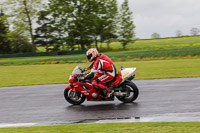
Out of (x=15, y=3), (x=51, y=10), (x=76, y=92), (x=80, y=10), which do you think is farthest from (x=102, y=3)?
(x=76, y=92)

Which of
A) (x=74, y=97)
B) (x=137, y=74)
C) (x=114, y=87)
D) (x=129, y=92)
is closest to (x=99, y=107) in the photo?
(x=114, y=87)

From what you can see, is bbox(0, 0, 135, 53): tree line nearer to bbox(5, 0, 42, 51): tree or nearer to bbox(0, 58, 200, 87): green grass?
bbox(5, 0, 42, 51): tree

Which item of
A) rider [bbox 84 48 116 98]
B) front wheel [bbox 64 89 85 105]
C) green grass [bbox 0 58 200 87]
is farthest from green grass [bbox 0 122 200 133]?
green grass [bbox 0 58 200 87]

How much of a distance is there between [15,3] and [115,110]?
6408cm

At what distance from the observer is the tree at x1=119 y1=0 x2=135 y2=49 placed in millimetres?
75438

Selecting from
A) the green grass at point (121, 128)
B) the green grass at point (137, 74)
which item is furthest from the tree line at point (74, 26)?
the green grass at point (121, 128)

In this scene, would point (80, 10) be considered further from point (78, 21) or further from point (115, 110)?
point (115, 110)

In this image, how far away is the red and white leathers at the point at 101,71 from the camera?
9.47 metres

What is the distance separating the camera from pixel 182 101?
9141 mm

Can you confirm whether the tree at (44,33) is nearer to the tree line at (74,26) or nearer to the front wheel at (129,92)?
the tree line at (74,26)

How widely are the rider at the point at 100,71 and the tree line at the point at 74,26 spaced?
62140mm

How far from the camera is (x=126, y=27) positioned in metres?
76.9

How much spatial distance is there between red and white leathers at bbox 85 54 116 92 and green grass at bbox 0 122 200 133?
2811mm

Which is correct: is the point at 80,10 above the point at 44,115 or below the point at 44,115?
above
